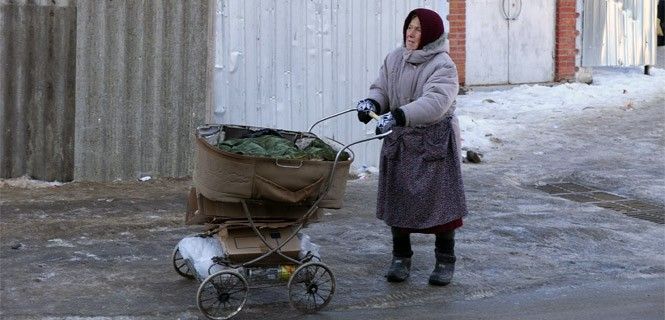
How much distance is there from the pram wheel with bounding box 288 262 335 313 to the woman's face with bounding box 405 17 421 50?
1.48 m

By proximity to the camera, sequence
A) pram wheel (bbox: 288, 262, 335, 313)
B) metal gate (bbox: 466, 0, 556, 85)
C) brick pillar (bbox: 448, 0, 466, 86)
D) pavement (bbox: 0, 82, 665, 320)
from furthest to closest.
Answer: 1. metal gate (bbox: 466, 0, 556, 85)
2. brick pillar (bbox: 448, 0, 466, 86)
3. pavement (bbox: 0, 82, 665, 320)
4. pram wheel (bbox: 288, 262, 335, 313)

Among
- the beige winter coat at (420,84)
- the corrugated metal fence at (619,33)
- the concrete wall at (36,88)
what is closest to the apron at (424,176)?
the beige winter coat at (420,84)

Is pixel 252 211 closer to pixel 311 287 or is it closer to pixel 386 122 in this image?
pixel 311 287

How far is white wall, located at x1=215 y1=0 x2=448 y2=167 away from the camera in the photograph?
10211 mm

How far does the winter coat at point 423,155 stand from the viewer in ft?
22.5

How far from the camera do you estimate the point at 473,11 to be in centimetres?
1567

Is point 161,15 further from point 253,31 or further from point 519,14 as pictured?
point 519,14

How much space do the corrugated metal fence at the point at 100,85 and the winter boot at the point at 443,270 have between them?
3.63 metres

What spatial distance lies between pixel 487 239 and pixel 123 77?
3.54m

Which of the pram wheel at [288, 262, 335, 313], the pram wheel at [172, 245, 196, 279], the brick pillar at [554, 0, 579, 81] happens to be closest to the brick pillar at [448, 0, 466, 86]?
the brick pillar at [554, 0, 579, 81]

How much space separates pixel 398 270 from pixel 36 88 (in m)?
4.14

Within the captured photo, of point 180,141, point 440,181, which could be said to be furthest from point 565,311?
point 180,141

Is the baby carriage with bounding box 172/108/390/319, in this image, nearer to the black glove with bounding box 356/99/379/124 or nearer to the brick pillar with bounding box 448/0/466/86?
the black glove with bounding box 356/99/379/124

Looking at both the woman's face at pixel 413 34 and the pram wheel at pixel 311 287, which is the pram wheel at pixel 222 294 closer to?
the pram wheel at pixel 311 287
